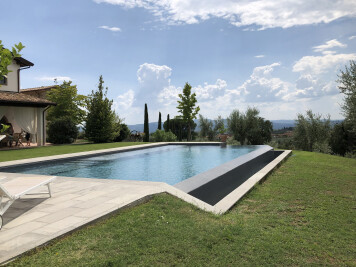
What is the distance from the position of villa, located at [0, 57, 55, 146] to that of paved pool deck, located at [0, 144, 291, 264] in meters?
12.4

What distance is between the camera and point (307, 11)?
11.5 meters

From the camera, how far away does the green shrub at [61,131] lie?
64.3ft

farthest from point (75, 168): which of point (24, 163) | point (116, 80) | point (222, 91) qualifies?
point (222, 91)

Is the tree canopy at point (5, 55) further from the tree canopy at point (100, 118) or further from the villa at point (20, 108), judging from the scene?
the tree canopy at point (100, 118)

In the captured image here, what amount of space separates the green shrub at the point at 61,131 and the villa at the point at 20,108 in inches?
48.4

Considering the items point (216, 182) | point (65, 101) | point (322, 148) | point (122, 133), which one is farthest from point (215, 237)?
point (65, 101)

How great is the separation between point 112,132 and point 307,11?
1456 cm

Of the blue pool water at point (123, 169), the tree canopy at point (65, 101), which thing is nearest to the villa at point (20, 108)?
the tree canopy at point (65, 101)

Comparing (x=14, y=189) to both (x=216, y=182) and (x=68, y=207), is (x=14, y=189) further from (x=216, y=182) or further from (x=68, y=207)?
(x=216, y=182)

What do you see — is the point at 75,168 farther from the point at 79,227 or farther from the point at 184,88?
the point at 184,88

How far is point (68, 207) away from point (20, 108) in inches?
602

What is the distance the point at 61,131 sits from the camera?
781 inches

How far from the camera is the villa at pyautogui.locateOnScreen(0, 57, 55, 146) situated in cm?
1645

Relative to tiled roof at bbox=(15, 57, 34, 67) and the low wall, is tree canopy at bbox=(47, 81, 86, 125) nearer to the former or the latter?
tiled roof at bbox=(15, 57, 34, 67)
